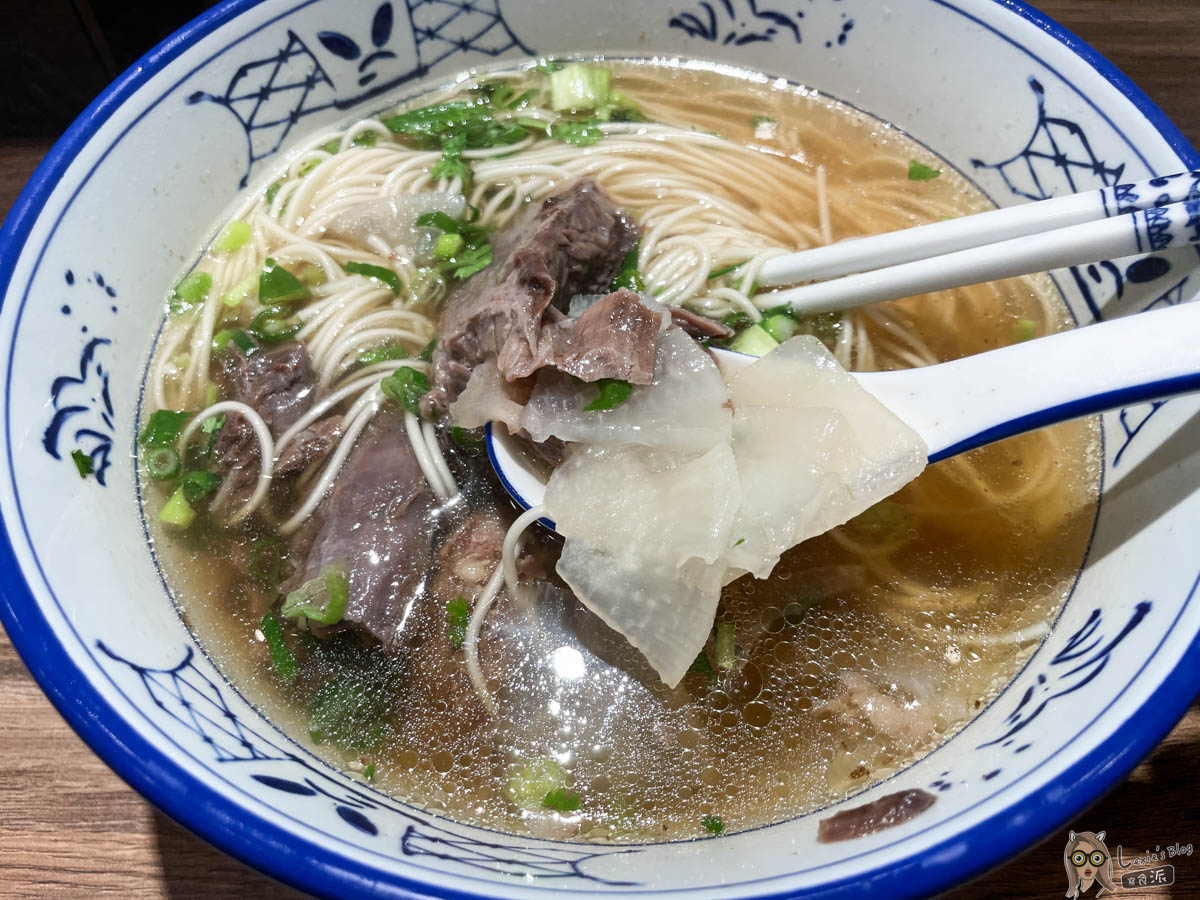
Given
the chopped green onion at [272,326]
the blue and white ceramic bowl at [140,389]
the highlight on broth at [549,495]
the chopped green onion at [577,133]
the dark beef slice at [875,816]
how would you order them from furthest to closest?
the chopped green onion at [577,133]
the chopped green onion at [272,326]
the highlight on broth at [549,495]
the dark beef slice at [875,816]
the blue and white ceramic bowl at [140,389]

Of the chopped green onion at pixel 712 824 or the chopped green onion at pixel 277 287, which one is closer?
the chopped green onion at pixel 712 824

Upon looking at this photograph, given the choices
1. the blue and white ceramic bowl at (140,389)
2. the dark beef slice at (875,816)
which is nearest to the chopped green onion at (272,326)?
the blue and white ceramic bowl at (140,389)

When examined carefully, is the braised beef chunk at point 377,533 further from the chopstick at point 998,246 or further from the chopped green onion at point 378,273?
the chopstick at point 998,246

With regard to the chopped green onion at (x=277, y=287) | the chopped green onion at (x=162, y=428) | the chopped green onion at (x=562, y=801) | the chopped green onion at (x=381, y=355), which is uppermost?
the chopped green onion at (x=277, y=287)

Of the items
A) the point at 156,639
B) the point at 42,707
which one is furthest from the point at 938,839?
the point at 42,707

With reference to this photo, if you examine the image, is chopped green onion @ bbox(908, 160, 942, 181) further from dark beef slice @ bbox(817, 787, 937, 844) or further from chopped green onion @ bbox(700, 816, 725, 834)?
chopped green onion @ bbox(700, 816, 725, 834)

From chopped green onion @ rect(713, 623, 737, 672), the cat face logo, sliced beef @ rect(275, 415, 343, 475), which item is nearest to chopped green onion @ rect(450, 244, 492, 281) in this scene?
sliced beef @ rect(275, 415, 343, 475)

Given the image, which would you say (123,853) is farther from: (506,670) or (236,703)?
(506,670)
